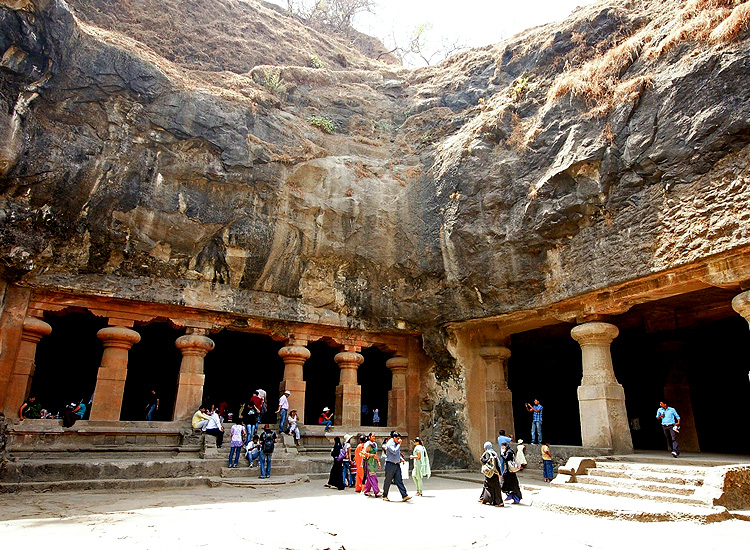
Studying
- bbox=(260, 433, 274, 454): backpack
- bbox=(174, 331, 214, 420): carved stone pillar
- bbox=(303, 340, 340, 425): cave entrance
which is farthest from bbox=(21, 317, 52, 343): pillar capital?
bbox=(303, 340, 340, 425): cave entrance

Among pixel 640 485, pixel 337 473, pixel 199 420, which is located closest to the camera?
pixel 640 485

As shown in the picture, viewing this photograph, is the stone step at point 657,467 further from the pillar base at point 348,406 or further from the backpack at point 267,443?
the pillar base at point 348,406

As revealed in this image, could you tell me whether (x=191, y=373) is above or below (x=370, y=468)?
Answer: above

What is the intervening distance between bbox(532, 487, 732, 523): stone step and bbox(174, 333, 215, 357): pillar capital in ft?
27.6

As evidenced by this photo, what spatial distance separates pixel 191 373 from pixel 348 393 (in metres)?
4.28

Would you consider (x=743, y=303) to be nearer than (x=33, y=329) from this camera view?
Yes

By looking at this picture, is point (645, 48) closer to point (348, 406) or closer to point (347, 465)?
point (347, 465)

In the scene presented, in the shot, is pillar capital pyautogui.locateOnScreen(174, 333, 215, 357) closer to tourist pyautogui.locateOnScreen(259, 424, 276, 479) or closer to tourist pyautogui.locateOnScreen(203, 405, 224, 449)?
tourist pyautogui.locateOnScreen(203, 405, 224, 449)

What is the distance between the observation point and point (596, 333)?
1118 cm

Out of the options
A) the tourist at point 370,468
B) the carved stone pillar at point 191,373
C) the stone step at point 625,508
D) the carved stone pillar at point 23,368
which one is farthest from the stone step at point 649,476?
the carved stone pillar at point 23,368

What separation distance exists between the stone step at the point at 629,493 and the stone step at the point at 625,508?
104 mm

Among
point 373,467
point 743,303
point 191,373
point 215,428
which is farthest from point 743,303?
point 191,373

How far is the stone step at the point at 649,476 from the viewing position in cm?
728

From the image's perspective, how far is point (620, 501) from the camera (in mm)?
7035
